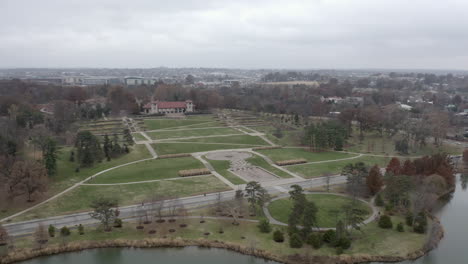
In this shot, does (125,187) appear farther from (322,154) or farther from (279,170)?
(322,154)

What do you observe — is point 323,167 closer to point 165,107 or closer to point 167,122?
point 167,122

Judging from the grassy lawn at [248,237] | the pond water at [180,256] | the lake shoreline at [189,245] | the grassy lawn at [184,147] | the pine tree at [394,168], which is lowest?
the pond water at [180,256]

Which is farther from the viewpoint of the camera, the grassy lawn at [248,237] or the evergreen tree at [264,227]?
the evergreen tree at [264,227]

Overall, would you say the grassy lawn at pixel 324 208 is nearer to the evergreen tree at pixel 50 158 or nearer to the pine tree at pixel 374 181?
the pine tree at pixel 374 181

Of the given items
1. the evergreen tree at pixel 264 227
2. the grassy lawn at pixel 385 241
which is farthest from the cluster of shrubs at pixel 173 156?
the grassy lawn at pixel 385 241

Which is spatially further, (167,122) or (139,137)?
(167,122)

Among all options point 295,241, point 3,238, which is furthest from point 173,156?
point 295,241
